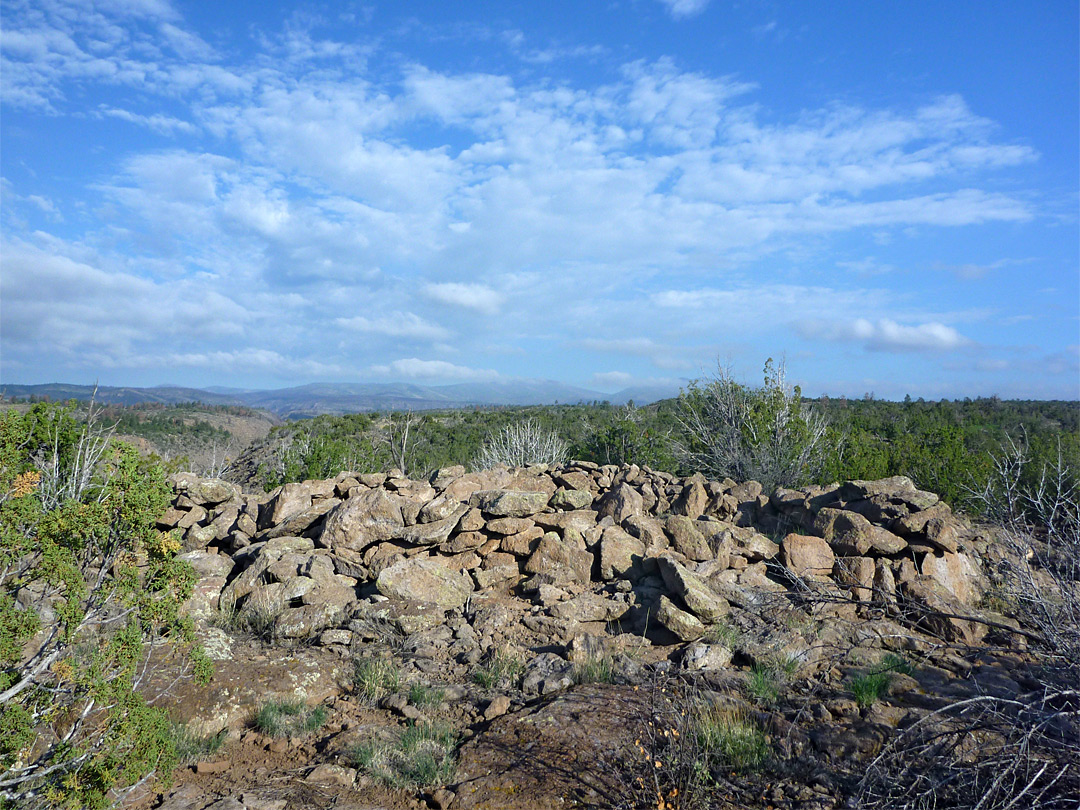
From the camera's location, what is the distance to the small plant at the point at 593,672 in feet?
20.8

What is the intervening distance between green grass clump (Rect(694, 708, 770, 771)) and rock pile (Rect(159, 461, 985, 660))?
2.12 m

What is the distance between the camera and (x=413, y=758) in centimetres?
500

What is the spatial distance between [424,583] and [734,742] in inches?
190

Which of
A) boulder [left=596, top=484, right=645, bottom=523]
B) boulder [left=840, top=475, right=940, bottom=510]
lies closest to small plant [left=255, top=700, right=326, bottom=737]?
boulder [left=596, top=484, right=645, bottom=523]

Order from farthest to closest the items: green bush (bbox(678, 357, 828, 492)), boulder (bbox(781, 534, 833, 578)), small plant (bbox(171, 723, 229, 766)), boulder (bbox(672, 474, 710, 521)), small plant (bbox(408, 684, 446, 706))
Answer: green bush (bbox(678, 357, 828, 492)), boulder (bbox(672, 474, 710, 521)), boulder (bbox(781, 534, 833, 578)), small plant (bbox(408, 684, 446, 706)), small plant (bbox(171, 723, 229, 766))

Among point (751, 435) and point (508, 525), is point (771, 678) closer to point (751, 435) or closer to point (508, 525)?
point (508, 525)

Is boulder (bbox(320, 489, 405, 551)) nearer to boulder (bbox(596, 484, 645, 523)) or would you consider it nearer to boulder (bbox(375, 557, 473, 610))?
boulder (bbox(375, 557, 473, 610))

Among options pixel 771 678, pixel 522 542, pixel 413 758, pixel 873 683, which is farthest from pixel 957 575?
pixel 413 758

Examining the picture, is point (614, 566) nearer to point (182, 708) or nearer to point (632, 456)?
point (182, 708)

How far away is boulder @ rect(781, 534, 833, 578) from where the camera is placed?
28.2 ft

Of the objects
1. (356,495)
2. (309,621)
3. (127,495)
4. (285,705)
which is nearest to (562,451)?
(356,495)

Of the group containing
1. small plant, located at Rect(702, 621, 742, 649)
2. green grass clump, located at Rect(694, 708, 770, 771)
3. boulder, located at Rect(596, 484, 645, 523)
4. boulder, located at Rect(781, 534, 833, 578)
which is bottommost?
green grass clump, located at Rect(694, 708, 770, 771)

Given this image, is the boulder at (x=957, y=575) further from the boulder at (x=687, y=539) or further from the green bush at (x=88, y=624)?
the green bush at (x=88, y=624)

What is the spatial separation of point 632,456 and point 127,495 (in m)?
15.2
